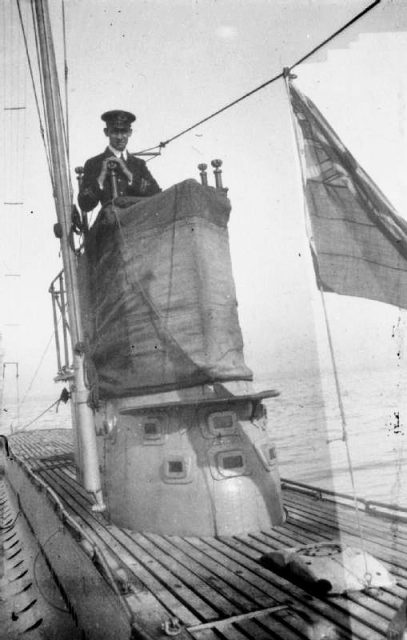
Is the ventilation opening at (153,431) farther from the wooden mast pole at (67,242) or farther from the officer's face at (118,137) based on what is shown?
the officer's face at (118,137)

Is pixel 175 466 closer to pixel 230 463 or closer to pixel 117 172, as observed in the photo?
pixel 230 463

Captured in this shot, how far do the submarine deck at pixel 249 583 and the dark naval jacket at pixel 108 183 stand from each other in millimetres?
6327

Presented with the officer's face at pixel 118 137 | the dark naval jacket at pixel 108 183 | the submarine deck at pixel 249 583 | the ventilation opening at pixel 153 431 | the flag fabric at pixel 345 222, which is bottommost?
the submarine deck at pixel 249 583

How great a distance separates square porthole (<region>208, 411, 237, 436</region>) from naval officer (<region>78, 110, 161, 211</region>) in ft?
16.6

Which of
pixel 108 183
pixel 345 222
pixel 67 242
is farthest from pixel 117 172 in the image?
pixel 345 222

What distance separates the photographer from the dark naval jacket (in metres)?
10.5

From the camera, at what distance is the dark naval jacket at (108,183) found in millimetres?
10500

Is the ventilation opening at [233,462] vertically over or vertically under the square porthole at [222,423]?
under

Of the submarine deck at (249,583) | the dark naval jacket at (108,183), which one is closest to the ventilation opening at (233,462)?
the submarine deck at (249,583)

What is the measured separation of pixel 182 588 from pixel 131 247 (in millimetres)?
5681

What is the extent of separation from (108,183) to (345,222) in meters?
6.52

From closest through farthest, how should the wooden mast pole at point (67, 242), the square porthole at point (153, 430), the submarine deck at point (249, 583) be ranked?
1. the submarine deck at point (249, 583)
2. the square porthole at point (153, 430)
3. the wooden mast pole at point (67, 242)

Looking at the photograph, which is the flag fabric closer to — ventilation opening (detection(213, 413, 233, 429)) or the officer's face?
ventilation opening (detection(213, 413, 233, 429))

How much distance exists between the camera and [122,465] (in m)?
8.91
